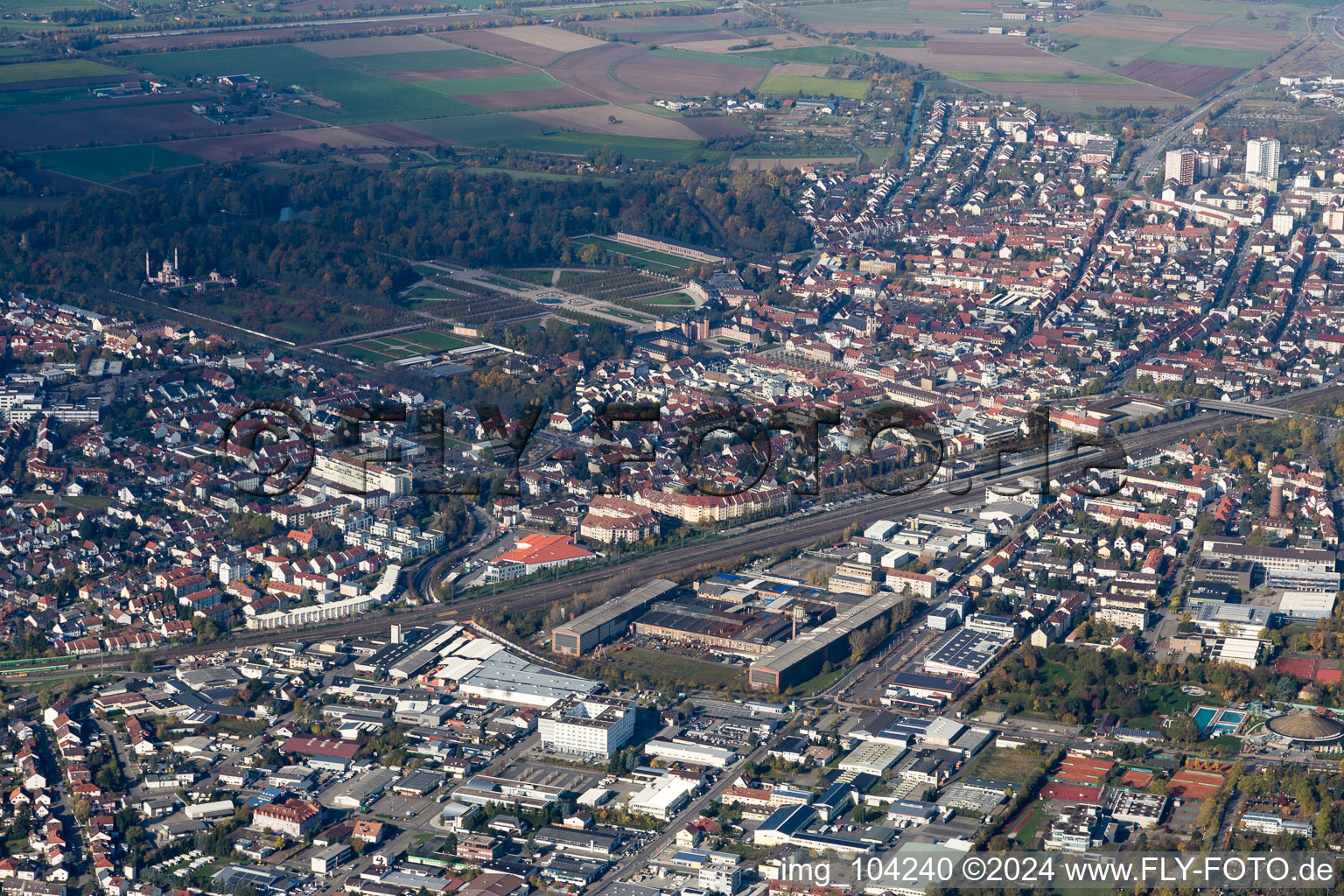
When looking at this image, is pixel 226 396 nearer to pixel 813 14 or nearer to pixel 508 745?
pixel 508 745

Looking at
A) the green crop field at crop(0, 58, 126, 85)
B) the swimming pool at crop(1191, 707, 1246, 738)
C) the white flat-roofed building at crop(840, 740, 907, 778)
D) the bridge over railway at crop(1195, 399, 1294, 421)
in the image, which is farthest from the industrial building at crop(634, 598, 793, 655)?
the green crop field at crop(0, 58, 126, 85)

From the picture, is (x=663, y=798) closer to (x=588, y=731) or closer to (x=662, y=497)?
(x=588, y=731)

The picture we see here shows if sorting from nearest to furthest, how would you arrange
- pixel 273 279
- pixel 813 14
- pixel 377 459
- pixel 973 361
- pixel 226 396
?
pixel 377 459 → pixel 226 396 → pixel 973 361 → pixel 273 279 → pixel 813 14

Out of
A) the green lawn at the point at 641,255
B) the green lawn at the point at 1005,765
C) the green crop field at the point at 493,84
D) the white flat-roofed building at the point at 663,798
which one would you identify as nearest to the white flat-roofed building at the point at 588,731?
the white flat-roofed building at the point at 663,798

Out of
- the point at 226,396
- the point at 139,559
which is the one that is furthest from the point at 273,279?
the point at 139,559

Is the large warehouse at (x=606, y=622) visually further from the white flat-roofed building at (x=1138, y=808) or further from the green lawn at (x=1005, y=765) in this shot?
the white flat-roofed building at (x=1138, y=808)

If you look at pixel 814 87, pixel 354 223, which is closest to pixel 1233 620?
pixel 354 223

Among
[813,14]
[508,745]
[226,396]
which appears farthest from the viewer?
[813,14]
